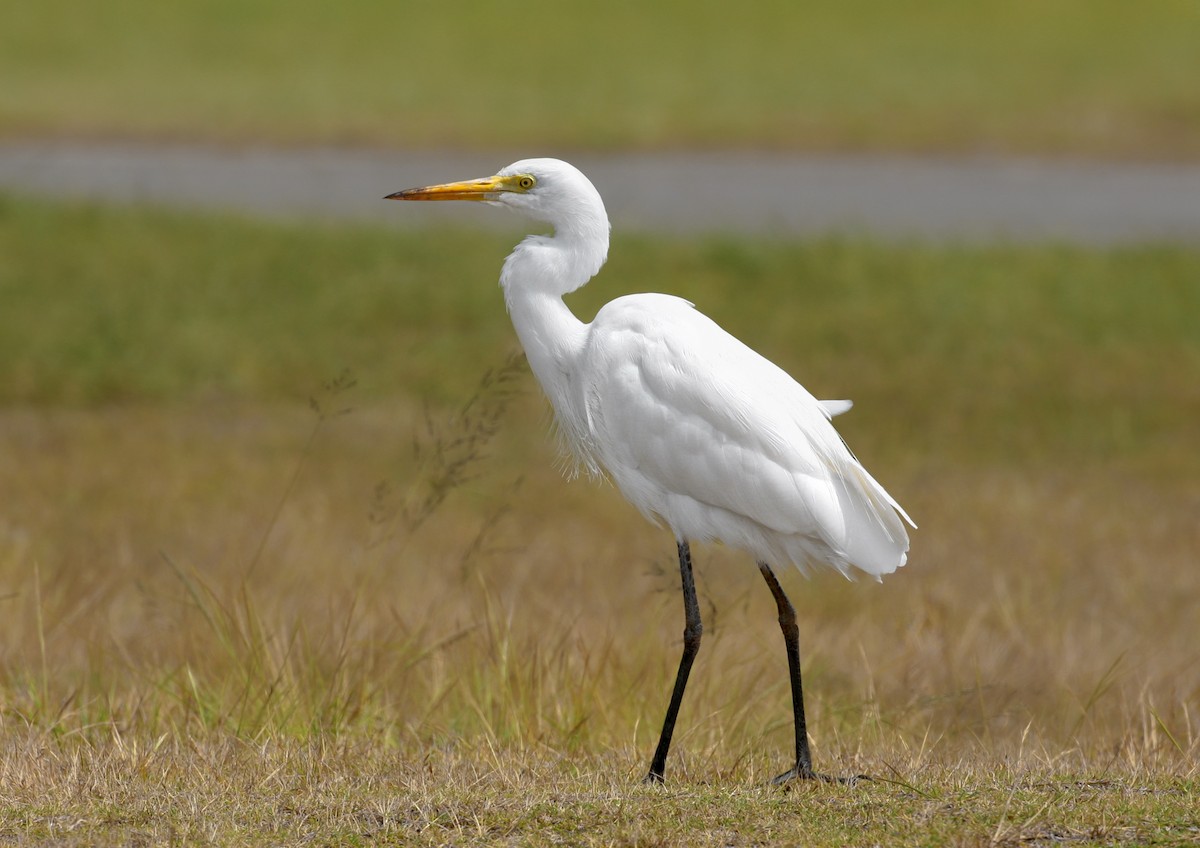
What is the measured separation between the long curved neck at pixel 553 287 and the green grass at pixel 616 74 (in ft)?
46.7

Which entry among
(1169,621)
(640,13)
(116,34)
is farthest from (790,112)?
(1169,621)

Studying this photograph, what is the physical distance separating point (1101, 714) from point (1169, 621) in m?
1.46

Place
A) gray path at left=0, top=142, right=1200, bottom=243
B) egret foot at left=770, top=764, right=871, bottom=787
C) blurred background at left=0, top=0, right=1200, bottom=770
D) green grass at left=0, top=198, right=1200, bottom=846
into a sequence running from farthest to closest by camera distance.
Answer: gray path at left=0, top=142, right=1200, bottom=243 < blurred background at left=0, top=0, right=1200, bottom=770 < egret foot at left=770, top=764, right=871, bottom=787 < green grass at left=0, top=198, right=1200, bottom=846

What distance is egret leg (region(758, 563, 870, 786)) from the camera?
4.09m

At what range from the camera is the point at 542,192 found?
14.7 feet

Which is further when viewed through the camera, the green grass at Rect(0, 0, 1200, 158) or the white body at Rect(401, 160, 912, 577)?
the green grass at Rect(0, 0, 1200, 158)

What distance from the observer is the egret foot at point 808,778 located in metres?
4.02

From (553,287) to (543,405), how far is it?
5.61 metres

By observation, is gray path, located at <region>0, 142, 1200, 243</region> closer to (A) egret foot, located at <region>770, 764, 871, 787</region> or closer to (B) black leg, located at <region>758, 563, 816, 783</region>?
(B) black leg, located at <region>758, 563, 816, 783</region>

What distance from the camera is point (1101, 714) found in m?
5.27

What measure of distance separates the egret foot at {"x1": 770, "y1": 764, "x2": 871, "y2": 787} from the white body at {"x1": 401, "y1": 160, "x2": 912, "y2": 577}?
52 centimetres

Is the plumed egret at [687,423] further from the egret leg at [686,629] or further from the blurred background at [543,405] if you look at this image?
the blurred background at [543,405]

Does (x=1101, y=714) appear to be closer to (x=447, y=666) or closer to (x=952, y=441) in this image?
(x=447, y=666)

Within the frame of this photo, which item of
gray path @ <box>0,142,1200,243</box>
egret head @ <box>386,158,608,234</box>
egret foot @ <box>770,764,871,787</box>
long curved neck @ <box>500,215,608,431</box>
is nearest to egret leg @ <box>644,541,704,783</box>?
egret foot @ <box>770,764,871,787</box>
